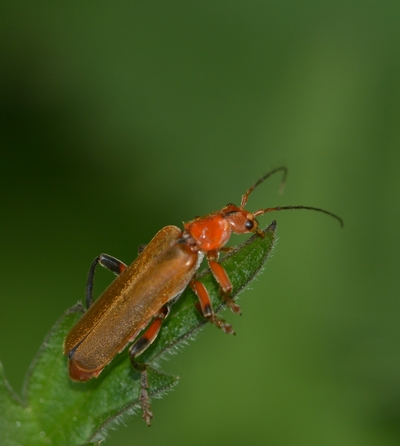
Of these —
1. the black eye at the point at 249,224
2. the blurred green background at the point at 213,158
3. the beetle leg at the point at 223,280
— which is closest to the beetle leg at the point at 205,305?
the beetle leg at the point at 223,280

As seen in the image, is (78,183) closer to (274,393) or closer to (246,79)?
(246,79)

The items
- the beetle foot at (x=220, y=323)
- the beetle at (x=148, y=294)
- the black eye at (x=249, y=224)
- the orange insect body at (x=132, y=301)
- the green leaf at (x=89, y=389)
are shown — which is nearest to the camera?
the green leaf at (x=89, y=389)

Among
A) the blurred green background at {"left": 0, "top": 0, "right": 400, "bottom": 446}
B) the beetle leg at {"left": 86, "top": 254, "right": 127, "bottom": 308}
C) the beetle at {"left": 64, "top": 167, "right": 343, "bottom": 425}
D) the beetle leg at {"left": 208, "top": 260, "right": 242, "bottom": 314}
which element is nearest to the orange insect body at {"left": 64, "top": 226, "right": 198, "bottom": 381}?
the beetle at {"left": 64, "top": 167, "right": 343, "bottom": 425}

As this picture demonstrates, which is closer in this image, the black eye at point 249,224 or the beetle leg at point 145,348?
the beetle leg at point 145,348

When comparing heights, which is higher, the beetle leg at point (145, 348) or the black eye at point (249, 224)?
the black eye at point (249, 224)

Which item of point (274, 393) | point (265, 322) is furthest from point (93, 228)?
point (274, 393)

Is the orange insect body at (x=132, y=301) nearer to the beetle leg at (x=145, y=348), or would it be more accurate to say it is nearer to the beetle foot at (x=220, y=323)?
the beetle leg at (x=145, y=348)
